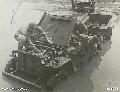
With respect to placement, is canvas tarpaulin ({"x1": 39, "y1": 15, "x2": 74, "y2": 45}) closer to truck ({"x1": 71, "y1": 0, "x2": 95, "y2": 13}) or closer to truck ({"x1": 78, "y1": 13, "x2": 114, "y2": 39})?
truck ({"x1": 78, "y1": 13, "x2": 114, "y2": 39})

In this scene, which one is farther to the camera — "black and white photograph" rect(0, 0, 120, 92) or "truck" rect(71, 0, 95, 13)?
"truck" rect(71, 0, 95, 13)

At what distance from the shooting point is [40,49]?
35.1 ft

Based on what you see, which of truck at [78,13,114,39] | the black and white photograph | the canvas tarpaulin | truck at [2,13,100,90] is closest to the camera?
truck at [2,13,100,90]

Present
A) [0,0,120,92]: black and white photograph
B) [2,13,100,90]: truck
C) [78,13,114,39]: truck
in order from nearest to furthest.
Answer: [2,13,100,90]: truck, [0,0,120,92]: black and white photograph, [78,13,114,39]: truck

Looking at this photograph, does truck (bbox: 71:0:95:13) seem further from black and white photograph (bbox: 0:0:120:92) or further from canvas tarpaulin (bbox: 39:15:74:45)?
A: canvas tarpaulin (bbox: 39:15:74:45)

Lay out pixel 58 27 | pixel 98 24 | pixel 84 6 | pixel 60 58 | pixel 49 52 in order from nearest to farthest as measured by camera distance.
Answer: pixel 60 58, pixel 49 52, pixel 58 27, pixel 98 24, pixel 84 6

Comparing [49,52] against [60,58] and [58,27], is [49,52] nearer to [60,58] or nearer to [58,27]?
[60,58]

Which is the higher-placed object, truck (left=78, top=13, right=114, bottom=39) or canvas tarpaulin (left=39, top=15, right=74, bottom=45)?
canvas tarpaulin (left=39, top=15, right=74, bottom=45)

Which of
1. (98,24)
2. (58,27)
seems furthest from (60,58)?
(98,24)

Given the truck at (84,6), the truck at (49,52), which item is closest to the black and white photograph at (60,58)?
the truck at (49,52)

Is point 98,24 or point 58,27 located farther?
point 98,24

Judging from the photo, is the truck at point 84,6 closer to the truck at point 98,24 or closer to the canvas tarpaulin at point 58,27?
the truck at point 98,24

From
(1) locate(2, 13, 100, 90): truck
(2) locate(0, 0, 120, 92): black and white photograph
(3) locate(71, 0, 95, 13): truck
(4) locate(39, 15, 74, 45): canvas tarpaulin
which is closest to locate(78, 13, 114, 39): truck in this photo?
(2) locate(0, 0, 120, 92): black and white photograph

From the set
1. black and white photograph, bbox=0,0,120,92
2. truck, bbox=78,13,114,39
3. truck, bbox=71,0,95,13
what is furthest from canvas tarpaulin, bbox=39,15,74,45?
truck, bbox=71,0,95,13
